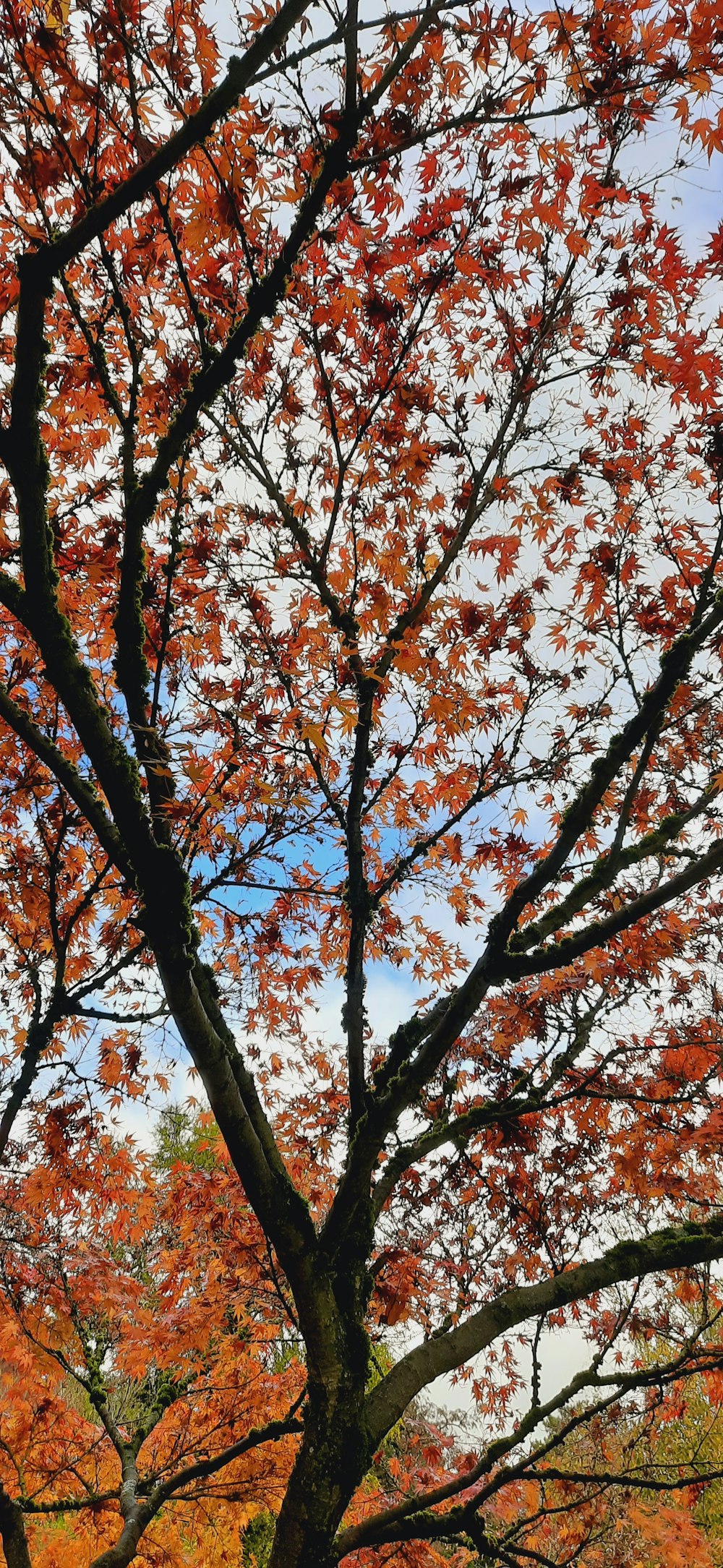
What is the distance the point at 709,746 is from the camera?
5.43 meters

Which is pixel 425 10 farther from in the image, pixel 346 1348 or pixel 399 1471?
pixel 399 1471

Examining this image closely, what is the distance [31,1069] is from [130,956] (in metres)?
0.89

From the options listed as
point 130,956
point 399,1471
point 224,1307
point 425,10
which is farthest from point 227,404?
point 399,1471

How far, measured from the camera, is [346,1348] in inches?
141

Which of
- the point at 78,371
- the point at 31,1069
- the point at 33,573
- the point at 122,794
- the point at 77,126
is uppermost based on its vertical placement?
the point at 78,371

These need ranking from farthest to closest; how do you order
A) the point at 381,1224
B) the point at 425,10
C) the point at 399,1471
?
1. the point at 399,1471
2. the point at 381,1224
3. the point at 425,10

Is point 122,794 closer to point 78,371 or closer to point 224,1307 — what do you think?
point 78,371

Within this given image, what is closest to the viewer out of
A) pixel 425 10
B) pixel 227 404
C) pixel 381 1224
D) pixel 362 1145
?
pixel 425 10

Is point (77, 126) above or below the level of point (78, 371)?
below

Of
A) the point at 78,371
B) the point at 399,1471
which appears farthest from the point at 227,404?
the point at 399,1471

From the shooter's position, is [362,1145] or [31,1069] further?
[31,1069]

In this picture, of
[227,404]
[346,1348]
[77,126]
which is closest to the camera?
[77,126]

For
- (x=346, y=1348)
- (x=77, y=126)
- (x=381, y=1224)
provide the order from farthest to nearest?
(x=381, y=1224) → (x=346, y=1348) → (x=77, y=126)

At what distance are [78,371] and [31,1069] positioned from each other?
4.09 metres
